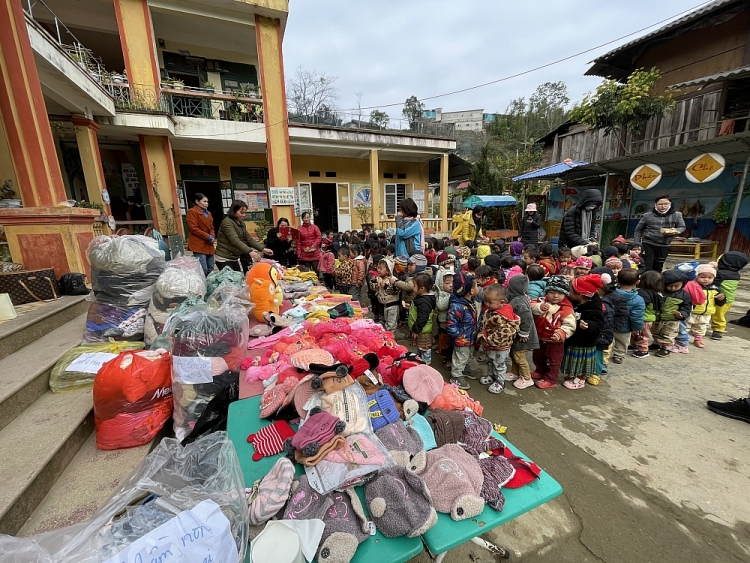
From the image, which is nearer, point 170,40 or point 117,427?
point 117,427

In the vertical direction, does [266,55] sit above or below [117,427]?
above

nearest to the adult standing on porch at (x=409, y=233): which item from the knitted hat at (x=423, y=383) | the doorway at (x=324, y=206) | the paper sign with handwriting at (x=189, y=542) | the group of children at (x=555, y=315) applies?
the group of children at (x=555, y=315)

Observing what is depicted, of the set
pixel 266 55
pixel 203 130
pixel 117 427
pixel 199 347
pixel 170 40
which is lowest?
pixel 117 427

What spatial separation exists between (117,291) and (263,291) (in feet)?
4.32

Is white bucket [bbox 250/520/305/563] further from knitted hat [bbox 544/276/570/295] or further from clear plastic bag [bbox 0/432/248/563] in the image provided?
knitted hat [bbox 544/276/570/295]

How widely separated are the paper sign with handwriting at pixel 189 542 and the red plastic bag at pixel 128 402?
1.33 meters

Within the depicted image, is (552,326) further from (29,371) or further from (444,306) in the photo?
(29,371)

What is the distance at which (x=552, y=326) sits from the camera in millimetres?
3041

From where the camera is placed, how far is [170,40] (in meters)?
9.92

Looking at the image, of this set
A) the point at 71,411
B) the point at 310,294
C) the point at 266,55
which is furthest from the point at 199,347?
the point at 266,55

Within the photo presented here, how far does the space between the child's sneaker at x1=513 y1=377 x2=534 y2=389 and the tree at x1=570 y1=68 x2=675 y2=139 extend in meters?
10.7

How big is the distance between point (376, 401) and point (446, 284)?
2002 mm

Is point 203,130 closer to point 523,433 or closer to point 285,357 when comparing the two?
point 285,357

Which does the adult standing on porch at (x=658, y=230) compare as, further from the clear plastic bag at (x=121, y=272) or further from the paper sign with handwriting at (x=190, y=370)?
the clear plastic bag at (x=121, y=272)
